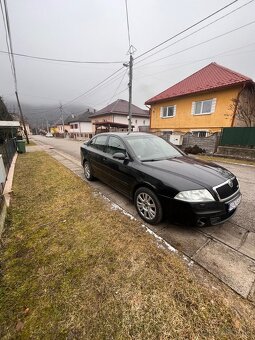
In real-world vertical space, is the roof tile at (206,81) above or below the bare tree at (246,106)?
above

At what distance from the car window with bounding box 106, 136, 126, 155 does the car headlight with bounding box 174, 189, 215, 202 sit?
1.65 meters

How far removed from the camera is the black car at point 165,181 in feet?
8.12

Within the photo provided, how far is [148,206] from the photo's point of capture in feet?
9.89

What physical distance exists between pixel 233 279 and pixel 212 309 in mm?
532

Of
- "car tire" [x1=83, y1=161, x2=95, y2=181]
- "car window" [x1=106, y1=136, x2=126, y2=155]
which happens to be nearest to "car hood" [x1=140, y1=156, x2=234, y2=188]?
"car window" [x1=106, y1=136, x2=126, y2=155]

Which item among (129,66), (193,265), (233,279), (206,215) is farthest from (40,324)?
(129,66)

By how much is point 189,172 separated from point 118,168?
4.87 feet

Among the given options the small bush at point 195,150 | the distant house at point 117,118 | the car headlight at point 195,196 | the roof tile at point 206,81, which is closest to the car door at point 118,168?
the car headlight at point 195,196

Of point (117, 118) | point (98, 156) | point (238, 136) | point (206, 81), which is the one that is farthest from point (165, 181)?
point (117, 118)

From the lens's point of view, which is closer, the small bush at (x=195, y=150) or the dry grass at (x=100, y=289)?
the dry grass at (x=100, y=289)

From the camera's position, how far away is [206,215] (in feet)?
7.98

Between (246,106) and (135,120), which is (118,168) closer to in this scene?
(246,106)

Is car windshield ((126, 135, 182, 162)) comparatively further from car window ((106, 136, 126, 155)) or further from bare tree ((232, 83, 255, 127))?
bare tree ((232, 83, 255, 127))

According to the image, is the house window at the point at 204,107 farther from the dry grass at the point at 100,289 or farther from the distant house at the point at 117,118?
the dry grass at the point at 100,289
